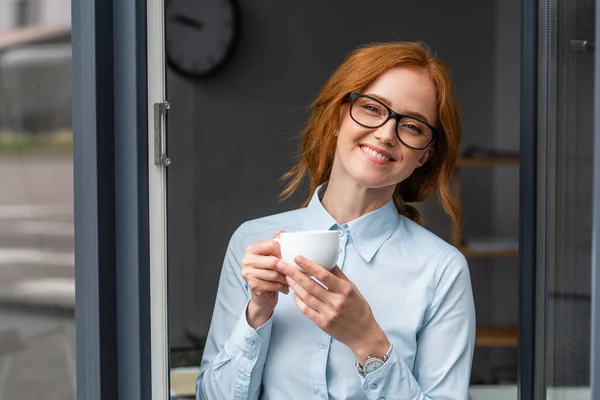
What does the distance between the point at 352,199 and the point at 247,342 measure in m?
0.30

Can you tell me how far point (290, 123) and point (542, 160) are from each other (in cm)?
291

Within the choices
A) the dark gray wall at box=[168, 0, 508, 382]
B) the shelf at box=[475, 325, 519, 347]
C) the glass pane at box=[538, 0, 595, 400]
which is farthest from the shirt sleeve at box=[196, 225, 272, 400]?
the dark gray wall at box=[168, 0, 508, 382]

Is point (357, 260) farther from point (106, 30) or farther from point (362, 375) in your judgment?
point (106, 30)

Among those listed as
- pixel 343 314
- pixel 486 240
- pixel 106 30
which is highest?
pixel 106 30

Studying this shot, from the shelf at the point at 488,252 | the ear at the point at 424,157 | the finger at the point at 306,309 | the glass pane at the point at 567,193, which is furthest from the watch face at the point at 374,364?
the shelf at the point at 488,252

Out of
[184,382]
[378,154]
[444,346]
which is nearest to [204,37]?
[184,382]

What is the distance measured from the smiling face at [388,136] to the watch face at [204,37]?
290cm

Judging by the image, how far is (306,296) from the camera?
3.37ft

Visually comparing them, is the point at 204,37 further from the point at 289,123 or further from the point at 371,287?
the point at 371,287

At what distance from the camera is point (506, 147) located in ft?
13.5

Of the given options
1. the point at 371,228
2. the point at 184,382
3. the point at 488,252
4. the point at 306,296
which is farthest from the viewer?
the point at 488,252

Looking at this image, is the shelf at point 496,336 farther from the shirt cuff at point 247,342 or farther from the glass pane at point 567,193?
the shirt cuff at point 247,342

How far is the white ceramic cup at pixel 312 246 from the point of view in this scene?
38.8 inches

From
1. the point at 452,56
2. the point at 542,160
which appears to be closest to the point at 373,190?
the point at 542,160
